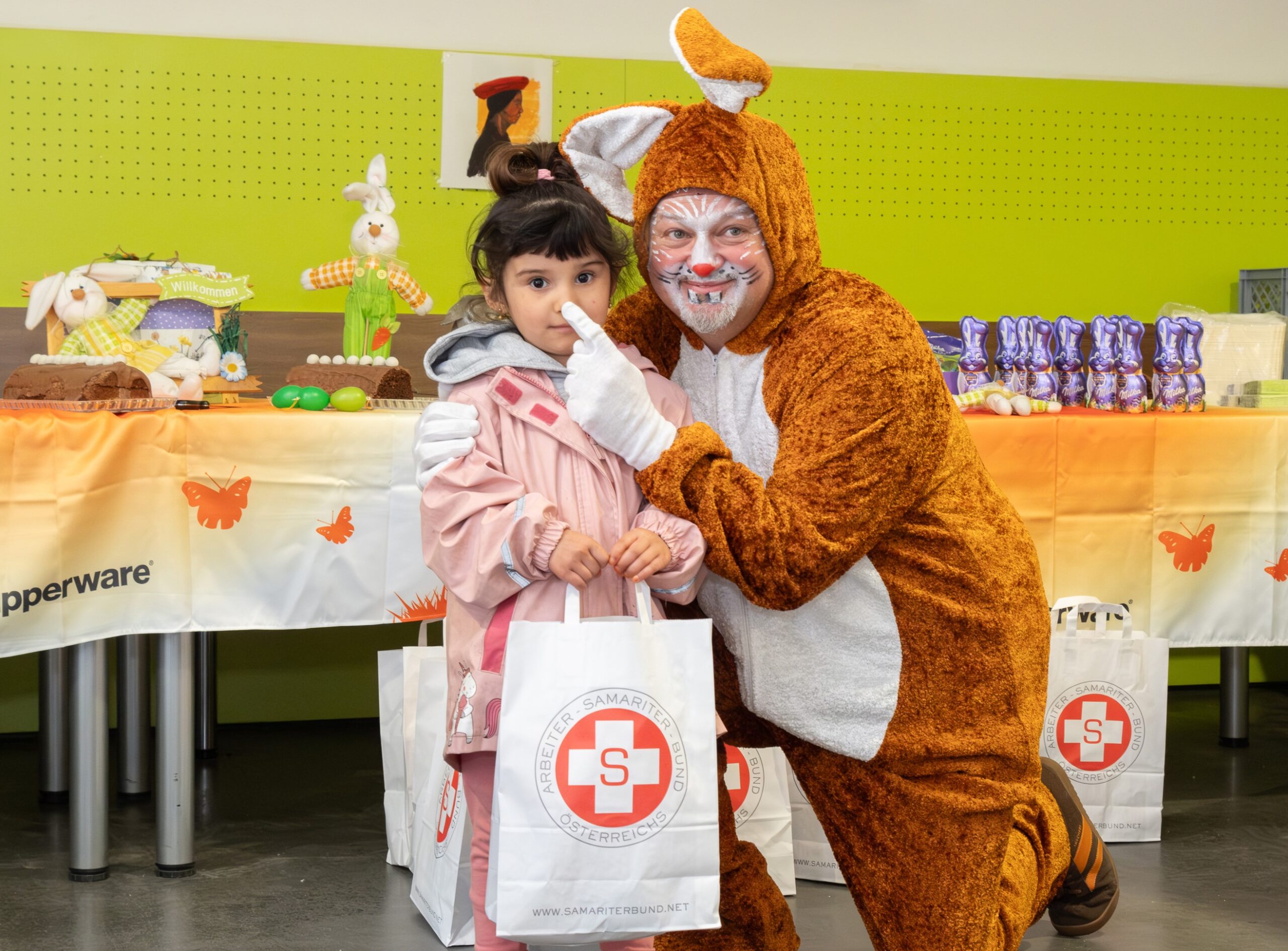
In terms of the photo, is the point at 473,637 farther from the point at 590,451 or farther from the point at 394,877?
the point at 394,877

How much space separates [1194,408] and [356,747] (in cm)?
223

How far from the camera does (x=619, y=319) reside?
70.1 inches

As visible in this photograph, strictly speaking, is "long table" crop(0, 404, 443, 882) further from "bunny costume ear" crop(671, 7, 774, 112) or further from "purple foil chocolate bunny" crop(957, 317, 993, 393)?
"purple foil chocolate bunny" crop(957, 317, 993, 393)

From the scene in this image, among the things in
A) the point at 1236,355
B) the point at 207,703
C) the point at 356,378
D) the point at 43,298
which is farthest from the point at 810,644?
the point at 1236,355

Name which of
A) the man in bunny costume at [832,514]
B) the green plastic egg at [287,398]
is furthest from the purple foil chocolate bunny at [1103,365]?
the green plastic egg at [287,398]

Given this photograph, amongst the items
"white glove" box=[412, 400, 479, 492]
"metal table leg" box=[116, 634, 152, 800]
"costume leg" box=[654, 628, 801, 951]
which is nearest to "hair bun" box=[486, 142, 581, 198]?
"white glove" box=[412, 400, 479, 492]

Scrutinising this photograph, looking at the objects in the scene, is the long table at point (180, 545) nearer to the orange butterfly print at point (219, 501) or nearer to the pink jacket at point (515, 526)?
the orange butterfly print at point (219, 501)

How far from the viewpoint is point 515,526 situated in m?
1.44

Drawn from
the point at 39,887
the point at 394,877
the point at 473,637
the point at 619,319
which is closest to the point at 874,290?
the point at 619,319

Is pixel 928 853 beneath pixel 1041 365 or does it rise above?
beneath

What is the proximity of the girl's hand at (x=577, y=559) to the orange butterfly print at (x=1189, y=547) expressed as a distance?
5.49 ft

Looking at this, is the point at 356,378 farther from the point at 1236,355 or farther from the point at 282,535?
the point at 1236,355

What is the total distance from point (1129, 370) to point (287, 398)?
182cm

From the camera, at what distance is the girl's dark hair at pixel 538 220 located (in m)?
1.57
